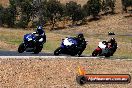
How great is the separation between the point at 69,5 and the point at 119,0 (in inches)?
875

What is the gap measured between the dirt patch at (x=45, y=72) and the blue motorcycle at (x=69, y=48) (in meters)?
4.15

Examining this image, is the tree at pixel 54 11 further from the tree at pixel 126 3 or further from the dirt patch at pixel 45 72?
the dirt patch at pixel 45 72

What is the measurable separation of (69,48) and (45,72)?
26.2ft

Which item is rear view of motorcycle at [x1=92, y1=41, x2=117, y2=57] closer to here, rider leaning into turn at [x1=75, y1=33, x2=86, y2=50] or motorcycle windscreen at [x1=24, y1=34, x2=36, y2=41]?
rider leaning into turn at [x1=75, y1=33, x2=86, y2=50]

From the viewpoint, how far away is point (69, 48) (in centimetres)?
2873

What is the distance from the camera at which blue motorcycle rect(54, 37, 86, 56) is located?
2857 cm

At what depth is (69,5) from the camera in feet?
393

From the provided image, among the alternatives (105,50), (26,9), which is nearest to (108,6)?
(26,9)

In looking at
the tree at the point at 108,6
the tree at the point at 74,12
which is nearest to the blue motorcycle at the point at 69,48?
the tree at the point at 74,12

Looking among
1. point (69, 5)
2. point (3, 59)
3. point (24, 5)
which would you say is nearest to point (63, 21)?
point (69, 5)

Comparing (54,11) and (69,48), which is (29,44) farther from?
(54,11)

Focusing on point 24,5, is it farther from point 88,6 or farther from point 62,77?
point 62,77

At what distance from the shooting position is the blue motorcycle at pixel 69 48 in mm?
28569

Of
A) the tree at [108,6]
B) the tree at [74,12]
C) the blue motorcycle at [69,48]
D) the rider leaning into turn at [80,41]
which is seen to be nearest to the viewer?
the blue motorcycle at [69,48]
